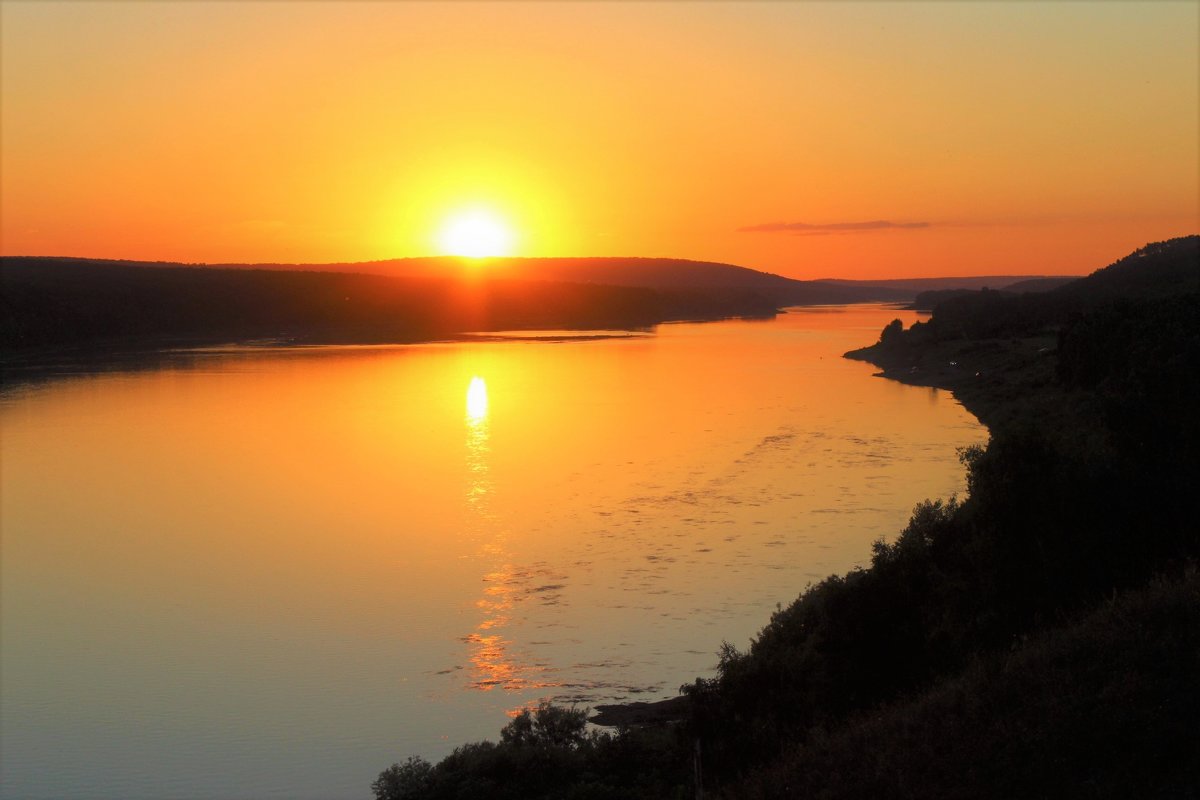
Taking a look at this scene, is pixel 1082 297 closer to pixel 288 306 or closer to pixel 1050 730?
pixel 288 306

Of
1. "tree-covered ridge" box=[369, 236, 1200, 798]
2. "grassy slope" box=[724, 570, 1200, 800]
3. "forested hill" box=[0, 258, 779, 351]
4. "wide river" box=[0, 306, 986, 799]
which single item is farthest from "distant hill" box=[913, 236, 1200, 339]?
"grassy slope" box=[724, 570, 1200, 800]

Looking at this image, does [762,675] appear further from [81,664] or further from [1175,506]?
[81,664]

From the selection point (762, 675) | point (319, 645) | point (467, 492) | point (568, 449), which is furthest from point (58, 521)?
point (762, 675)

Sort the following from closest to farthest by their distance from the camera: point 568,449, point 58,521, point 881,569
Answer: point 881,569 < point 58,521 < point 568,449

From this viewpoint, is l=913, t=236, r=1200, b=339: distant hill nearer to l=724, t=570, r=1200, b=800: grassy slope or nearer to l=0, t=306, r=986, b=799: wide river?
l=0, t=306, r=986, b=799: wide river

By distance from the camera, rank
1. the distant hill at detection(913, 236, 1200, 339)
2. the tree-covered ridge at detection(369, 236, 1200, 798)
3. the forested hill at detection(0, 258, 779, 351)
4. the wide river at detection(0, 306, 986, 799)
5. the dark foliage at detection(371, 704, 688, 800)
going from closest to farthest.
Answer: the tree-covered ridge at detection(369, 236, 1200, 798) → the dark foliage at detection(371, 704, 688, 800) → the wide river at detection(0, 306, 986, 799) → the distant hill at detection(913, 236, 1200, 339) → the forested hill at detection(0, 258, 779, 351)

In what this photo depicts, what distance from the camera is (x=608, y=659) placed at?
550 inches

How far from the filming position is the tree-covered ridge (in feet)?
24.6

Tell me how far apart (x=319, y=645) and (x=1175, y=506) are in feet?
33.1

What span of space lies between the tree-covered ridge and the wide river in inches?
90.9

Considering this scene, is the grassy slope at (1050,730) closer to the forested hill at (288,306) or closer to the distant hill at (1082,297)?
the distant hill at (1082,297)

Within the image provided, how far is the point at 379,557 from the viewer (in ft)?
63.6

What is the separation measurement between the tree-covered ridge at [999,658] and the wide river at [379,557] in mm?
2309

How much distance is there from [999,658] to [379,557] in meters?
12.4
